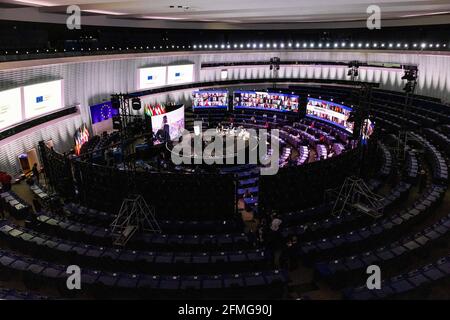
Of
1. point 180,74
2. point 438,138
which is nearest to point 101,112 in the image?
point 180,74

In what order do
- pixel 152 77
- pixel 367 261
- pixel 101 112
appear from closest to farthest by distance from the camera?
pixel 367 261
pixel 101 112
pixel 152 77

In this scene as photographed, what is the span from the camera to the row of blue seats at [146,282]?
10.6 meters

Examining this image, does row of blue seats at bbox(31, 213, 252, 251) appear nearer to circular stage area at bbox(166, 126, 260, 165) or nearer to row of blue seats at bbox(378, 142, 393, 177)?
circular stage area at bbox(166, 126, 260, 165)

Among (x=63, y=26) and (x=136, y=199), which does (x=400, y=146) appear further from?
(x=63, y=26)

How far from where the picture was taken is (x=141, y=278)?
36.0 ft

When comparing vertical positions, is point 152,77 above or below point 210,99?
above

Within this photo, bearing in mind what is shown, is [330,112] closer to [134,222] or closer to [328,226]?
[328,226]

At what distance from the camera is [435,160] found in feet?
66.2

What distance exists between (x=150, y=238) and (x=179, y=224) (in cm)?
157

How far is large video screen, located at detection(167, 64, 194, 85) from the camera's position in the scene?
33.7 metres

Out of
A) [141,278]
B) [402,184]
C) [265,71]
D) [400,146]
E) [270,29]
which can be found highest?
[270,29]

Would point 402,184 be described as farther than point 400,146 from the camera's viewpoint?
No
